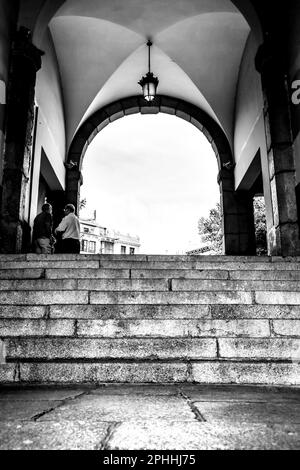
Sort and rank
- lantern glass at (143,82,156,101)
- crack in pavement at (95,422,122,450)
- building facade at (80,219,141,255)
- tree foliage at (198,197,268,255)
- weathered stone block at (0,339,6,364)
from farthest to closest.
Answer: building facade at (80,219,141,255) < tree foliage at (198,197,268,255) < lantern glass at (143,82,156,101) < weathered stone block at (0,339,6,364) < crack in pavement at (95,422,122,450)

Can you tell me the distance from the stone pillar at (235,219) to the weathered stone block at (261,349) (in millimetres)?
8814

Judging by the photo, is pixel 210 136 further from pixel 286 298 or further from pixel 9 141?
pixel 286 298

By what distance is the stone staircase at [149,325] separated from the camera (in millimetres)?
2773

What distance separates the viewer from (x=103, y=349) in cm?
299

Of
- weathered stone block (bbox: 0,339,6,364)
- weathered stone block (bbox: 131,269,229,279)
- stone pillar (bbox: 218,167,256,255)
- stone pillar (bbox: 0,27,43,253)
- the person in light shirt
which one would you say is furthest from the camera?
stone pillar (bbox: 218,167,256,255)

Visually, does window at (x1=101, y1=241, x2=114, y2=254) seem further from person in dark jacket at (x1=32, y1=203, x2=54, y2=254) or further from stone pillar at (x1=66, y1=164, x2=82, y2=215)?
person in dark jacket at (x1=32, y1=203, x2=54, y2=254)

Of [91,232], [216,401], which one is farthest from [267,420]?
[91,232]

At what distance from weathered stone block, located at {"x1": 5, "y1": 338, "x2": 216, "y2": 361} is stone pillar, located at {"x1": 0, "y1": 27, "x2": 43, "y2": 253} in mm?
3861

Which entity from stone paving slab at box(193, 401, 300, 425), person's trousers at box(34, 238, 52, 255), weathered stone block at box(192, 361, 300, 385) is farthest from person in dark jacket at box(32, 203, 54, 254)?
stone paving slab at box(193, 401, 300, 425)

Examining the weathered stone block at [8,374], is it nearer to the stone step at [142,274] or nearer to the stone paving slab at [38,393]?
the stone paving slab at [38,393]

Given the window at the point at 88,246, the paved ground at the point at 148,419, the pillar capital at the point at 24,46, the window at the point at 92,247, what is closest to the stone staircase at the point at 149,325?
the paved ground at the point at 148,419

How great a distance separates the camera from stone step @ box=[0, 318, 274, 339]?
3.25 m

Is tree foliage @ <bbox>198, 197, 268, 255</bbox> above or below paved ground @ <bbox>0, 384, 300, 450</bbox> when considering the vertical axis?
above

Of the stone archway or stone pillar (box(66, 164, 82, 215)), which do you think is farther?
stone pillar (box(66, 164, 82, 215))
